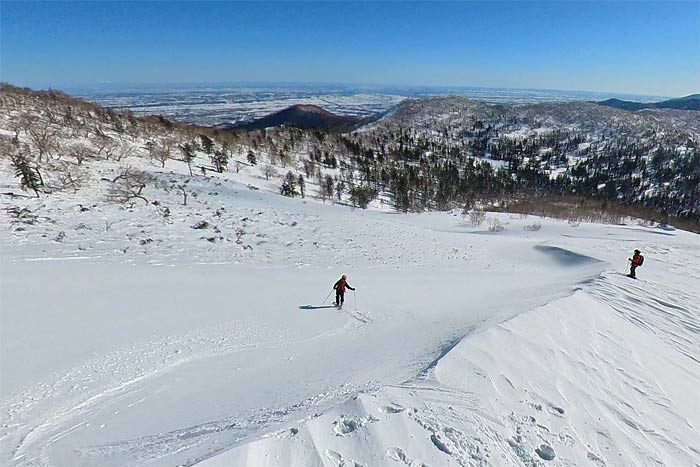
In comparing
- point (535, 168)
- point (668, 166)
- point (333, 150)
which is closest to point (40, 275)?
point (333, 150)

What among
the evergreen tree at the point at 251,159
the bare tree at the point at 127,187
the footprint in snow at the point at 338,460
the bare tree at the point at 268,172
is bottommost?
the bare tree at the point at 268,172

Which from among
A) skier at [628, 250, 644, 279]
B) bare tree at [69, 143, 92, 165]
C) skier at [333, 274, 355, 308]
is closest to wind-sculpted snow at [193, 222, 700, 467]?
skier at [628, 250, 644, 279]

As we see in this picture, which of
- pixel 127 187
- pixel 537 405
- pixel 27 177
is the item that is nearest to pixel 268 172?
pixel 127 187

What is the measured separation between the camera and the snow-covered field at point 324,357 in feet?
19.5

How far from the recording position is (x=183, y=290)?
14820 millimetres

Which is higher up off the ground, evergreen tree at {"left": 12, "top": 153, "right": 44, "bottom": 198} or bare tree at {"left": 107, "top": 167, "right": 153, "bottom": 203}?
evergreen tree at {"left": 12, "top": 153, "right": 44, "bottom": 198}

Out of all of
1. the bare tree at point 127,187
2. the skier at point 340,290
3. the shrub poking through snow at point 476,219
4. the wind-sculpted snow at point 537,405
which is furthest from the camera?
the shrub poking through snow at point 476,219

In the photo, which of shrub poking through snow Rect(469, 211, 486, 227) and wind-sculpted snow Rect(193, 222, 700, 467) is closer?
wind-sculpted snow Rect(193, 222, 700, 467)

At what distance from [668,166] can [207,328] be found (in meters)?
182

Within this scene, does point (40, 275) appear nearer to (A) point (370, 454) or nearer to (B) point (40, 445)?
(B) point (40, 445)

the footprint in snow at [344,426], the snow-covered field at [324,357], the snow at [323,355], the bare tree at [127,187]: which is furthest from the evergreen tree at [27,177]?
the footprint in snow at [344,426]

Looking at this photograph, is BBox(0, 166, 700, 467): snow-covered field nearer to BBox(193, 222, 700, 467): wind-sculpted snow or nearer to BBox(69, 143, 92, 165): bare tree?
BBox(193, 222, 700, 467): wind-sculpted snow

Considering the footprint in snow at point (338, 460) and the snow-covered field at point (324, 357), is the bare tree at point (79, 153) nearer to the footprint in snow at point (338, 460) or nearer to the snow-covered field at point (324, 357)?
the snow-covered field at point (324, 357)

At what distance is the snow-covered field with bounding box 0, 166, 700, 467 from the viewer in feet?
19.5
